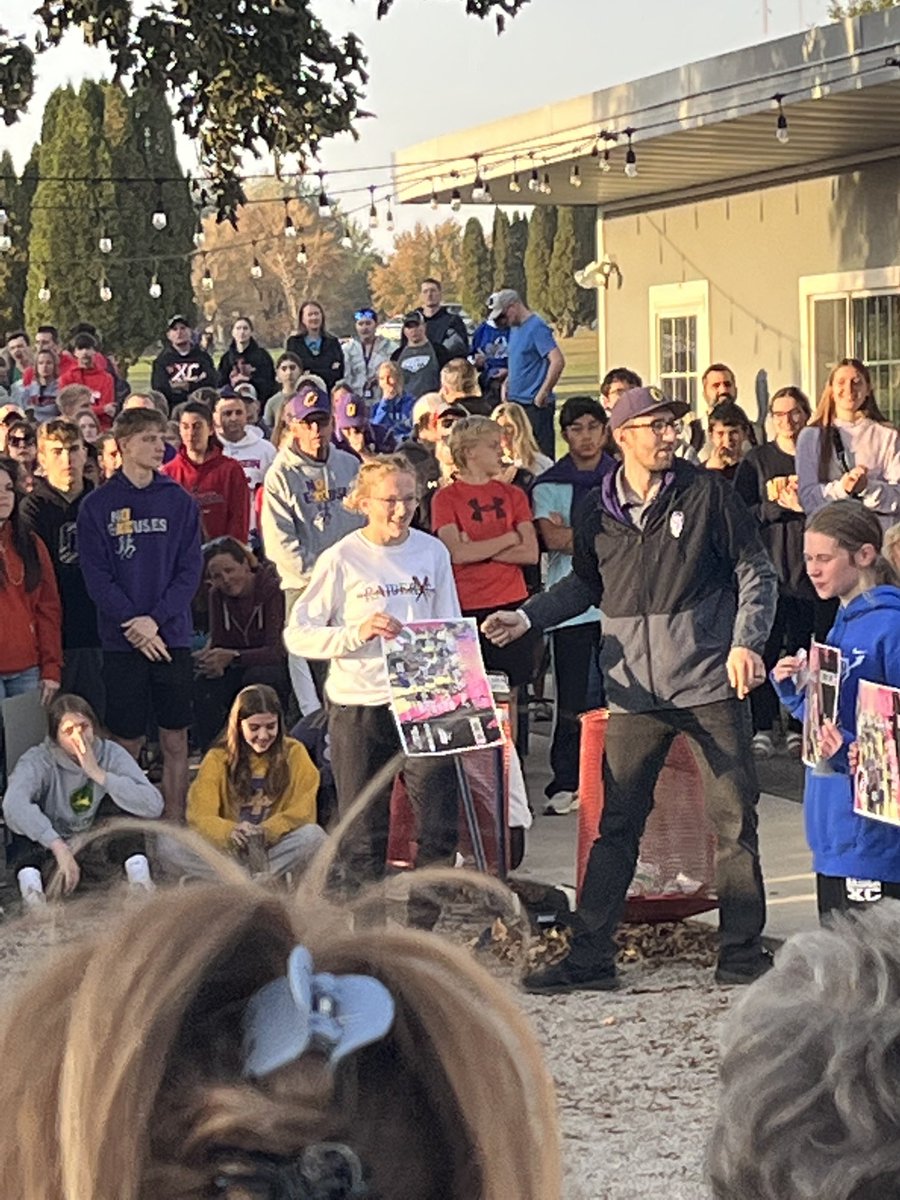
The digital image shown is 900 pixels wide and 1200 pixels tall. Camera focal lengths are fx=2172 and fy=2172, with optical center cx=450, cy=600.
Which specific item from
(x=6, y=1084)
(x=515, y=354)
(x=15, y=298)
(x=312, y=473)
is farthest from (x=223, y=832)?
(x=15, y=298)

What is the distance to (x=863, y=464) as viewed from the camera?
11484 millimetres

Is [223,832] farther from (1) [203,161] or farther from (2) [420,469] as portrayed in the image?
(1) [203,161]

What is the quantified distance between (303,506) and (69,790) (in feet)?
7.33

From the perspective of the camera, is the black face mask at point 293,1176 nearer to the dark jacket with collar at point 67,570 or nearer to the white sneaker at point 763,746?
the dark jacket with collar at point 67,570

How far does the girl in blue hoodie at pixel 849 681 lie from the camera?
21.2ft

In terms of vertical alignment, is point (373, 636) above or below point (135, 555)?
below

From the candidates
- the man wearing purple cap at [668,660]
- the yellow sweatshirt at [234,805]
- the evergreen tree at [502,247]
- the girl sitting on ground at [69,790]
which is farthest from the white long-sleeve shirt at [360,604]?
the evergreen tree at [502,247]

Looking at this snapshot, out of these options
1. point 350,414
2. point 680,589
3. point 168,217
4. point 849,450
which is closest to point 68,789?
point 680,589

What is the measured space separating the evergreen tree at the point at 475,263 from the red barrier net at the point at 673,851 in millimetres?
72998

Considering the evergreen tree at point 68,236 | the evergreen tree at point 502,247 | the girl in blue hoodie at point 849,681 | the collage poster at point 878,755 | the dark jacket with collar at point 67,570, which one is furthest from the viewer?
the evergreen tree at point 502,247

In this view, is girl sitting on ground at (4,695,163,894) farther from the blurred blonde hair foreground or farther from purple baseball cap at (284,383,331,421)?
the blurred blonde hair foreground

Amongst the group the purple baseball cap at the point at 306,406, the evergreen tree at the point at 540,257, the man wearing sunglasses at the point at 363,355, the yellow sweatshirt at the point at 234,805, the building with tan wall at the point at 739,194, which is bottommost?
the yellow sweatshirt at the point at 234,805

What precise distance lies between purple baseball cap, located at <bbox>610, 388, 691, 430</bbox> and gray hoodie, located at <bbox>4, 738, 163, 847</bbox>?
2.70m

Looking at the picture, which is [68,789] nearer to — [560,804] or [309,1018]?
[560,804]
